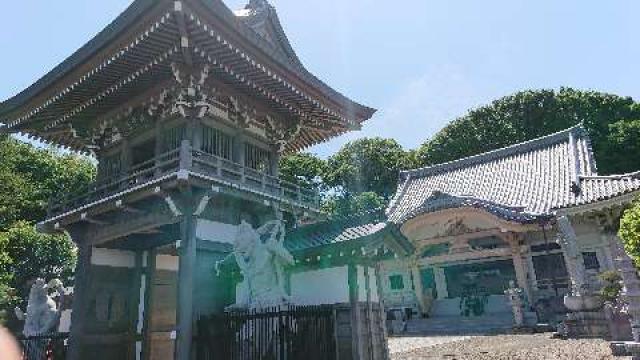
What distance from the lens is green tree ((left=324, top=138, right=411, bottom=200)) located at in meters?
47.1

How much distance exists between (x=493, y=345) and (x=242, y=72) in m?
10.9

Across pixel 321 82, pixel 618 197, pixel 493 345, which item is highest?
pixel 321 82

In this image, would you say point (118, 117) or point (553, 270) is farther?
point (553, 270)

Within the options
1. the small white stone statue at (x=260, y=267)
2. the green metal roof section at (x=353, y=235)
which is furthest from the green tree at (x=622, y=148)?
the small white stone statue at (x=260, y=267)

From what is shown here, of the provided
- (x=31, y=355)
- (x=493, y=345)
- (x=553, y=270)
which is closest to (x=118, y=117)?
(x=31, y=355)

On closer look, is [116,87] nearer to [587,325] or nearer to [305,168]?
[587,325]

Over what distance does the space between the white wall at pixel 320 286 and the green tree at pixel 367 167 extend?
3582 centimetres

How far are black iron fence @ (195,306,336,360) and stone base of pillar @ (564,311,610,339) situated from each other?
8.13 m

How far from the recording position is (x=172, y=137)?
1266 cm

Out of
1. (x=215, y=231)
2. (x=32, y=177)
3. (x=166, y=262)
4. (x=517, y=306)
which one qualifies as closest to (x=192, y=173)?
(x=215, y=231)

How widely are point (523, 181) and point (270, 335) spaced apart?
19.9 m

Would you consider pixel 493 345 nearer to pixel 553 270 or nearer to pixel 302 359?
pixel 302 359

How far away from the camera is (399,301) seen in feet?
Answer: 78.4

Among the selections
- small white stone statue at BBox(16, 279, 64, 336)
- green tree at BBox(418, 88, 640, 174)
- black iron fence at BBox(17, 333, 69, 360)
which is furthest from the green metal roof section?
green tree at BBox(418, 88, 640, 174)
